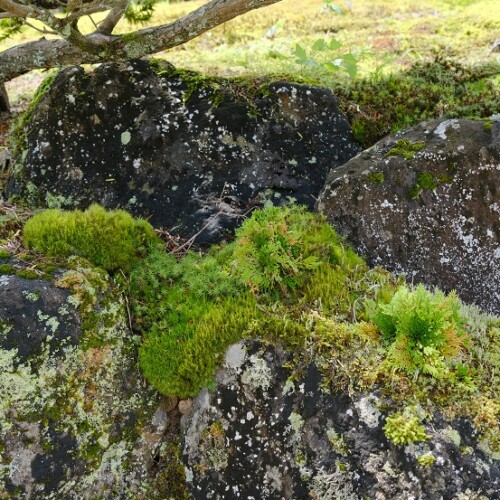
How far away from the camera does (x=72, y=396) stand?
441 centimetres

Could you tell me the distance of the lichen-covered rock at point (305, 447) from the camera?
3.45 m

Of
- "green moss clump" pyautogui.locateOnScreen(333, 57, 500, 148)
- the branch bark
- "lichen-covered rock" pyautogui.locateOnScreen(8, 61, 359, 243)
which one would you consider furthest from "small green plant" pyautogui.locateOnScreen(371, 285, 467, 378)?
the branch bark

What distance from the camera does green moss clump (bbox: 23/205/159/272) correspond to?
5050 mm

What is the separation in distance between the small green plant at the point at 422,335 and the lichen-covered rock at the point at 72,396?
7.65ft

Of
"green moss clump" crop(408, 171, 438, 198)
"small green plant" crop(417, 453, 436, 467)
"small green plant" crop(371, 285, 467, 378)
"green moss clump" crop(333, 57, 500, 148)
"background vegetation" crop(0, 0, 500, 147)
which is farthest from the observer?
"background vegetation" crop(0, 0, 500, 147)

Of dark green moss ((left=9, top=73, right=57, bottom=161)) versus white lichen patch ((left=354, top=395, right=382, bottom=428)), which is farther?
dark green moss ((left=9, top=73, right=57, bottom=161))

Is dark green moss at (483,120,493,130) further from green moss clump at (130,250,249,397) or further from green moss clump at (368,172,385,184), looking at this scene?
green moss clump at (130,250,249,397)

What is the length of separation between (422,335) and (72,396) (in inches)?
117

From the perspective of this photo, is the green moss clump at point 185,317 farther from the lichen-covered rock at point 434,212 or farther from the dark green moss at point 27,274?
the lichen-covered rock at point 434,212

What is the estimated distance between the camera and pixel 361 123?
7.19 metres

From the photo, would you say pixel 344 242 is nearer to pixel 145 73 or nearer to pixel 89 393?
pixel 89 393

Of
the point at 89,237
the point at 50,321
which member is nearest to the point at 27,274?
the point at 50,321

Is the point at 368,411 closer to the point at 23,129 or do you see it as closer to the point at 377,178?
the point at 377,178

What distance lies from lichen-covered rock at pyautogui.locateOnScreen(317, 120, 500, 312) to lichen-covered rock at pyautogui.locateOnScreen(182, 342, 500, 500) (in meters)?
2.16
